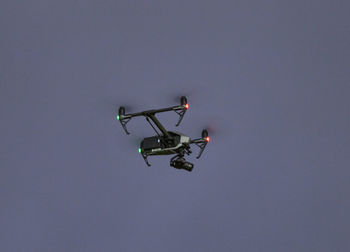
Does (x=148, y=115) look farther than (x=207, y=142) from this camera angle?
No

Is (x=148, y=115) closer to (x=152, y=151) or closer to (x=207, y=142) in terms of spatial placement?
(x=152, y=151)

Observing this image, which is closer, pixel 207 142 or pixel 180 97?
pixel 180 97

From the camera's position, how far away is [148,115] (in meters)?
83.9

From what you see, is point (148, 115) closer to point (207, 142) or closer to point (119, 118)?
point (119, 118)

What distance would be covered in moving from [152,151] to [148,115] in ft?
14.2

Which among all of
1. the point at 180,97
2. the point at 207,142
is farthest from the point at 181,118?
the point at 207,142

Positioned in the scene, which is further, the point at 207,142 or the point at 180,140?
the point at 207,142

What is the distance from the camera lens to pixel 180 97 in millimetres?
84875

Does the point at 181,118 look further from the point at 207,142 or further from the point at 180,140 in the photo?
the point at 207,142

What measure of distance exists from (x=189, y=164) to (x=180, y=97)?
7.47 metres

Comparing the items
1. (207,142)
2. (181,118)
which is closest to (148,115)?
(181,118)

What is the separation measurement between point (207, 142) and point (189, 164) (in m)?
4.75

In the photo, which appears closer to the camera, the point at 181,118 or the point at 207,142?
the point at 181,118

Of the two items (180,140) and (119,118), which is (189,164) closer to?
(180,140)
